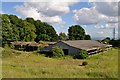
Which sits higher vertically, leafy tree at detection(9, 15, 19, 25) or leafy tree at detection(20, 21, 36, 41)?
leafy tree at detection(9, 15, 19, 25)

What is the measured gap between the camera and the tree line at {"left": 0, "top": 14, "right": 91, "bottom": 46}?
70688 millimetres

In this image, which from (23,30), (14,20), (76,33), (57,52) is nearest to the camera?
(57,52)

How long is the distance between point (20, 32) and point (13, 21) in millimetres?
4891

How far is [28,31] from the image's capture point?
84.2 m

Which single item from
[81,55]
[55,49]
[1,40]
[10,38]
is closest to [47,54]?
[55,49]

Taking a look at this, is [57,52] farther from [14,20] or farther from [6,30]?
[14,20]

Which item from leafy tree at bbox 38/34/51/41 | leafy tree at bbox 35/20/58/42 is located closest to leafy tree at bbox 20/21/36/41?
leafy tree at bbox 38/34/51/41

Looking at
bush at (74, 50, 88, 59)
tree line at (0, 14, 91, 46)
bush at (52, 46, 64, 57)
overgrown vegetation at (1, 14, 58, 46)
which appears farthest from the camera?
tree line at (0, 14, 91, 46)

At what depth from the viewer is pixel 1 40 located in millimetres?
67125

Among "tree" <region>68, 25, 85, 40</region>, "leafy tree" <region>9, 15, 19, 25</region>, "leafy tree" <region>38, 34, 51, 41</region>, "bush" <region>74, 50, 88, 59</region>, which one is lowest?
"bush" <region>74, 50, 88, 59</region>

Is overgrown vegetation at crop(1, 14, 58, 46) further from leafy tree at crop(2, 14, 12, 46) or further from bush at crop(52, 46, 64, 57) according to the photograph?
bush at crop(52, 46, 64, 57)

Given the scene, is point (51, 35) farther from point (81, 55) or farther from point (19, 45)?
point (81, 55)

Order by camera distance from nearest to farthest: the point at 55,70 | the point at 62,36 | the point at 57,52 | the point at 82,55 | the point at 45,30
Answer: the point at 55,70
the point at 82,55
the point at 57,52
the point at 45,30
the point at 62,36

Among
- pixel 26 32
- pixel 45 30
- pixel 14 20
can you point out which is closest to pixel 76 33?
pixel 45 30
